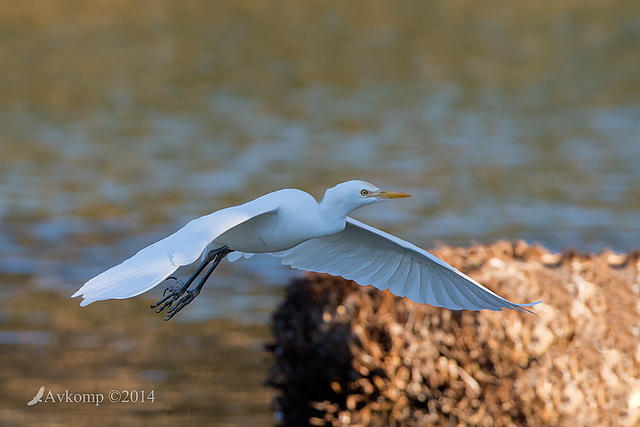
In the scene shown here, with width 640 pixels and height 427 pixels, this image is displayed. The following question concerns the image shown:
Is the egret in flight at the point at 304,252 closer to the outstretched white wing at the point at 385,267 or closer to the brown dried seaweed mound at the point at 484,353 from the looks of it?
the outstretched white wing at the point at 385,267

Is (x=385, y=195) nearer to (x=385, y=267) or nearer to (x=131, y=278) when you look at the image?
(x=385, y=267)

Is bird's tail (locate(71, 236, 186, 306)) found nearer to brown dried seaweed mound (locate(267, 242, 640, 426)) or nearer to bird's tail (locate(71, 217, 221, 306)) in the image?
bird's tail (locate(71, 217, 221, 306))

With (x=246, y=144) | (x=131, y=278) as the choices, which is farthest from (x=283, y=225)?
(x=246, y=144)

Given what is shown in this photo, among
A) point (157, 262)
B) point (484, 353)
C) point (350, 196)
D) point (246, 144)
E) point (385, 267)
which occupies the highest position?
point (246, 144)

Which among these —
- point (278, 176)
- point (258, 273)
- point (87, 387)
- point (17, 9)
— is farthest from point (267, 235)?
point (17, 9)

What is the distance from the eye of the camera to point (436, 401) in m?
6.04

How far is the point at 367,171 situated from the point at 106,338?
23.2ft

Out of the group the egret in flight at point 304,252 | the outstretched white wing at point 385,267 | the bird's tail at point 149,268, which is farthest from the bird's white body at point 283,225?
the outstretched white wing at point 385,267

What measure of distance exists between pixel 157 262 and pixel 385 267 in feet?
5.46

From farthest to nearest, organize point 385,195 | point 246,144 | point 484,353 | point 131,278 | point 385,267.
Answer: point 246,144
point 484,353
point 385,267
point 385,195
point 131,278

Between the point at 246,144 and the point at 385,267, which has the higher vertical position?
the point at 246,144

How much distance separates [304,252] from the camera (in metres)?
5.41

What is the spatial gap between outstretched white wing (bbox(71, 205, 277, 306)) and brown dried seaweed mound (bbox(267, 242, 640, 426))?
206cm

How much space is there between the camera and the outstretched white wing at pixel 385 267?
5.18 meters
